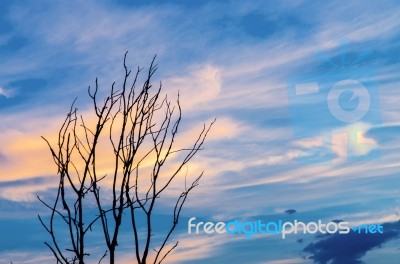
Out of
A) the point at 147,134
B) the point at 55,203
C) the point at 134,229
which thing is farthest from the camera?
the point at 147,134

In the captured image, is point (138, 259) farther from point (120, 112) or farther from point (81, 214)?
point (120, 112)

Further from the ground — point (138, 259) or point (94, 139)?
point (94, 139)

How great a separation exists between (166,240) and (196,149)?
0.49m

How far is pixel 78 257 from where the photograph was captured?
2.28m

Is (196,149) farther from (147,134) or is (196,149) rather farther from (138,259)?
(138,259)

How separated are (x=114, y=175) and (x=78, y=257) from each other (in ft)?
1.19

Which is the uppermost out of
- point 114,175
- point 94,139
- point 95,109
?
point 95,109

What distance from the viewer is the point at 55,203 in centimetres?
240

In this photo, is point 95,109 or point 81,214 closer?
point 81,214

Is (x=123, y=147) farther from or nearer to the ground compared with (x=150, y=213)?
farther from the ground

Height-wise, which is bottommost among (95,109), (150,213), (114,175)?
(150,213)

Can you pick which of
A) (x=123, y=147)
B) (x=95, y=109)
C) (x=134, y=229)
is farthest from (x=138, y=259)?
(x=95, y=109)

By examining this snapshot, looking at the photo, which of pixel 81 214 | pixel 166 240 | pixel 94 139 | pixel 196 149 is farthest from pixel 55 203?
pixel 196 149

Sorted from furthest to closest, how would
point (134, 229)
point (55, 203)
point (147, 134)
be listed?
1. point (147, 134)
2. point (55, 203)
3. point (134, 229)
